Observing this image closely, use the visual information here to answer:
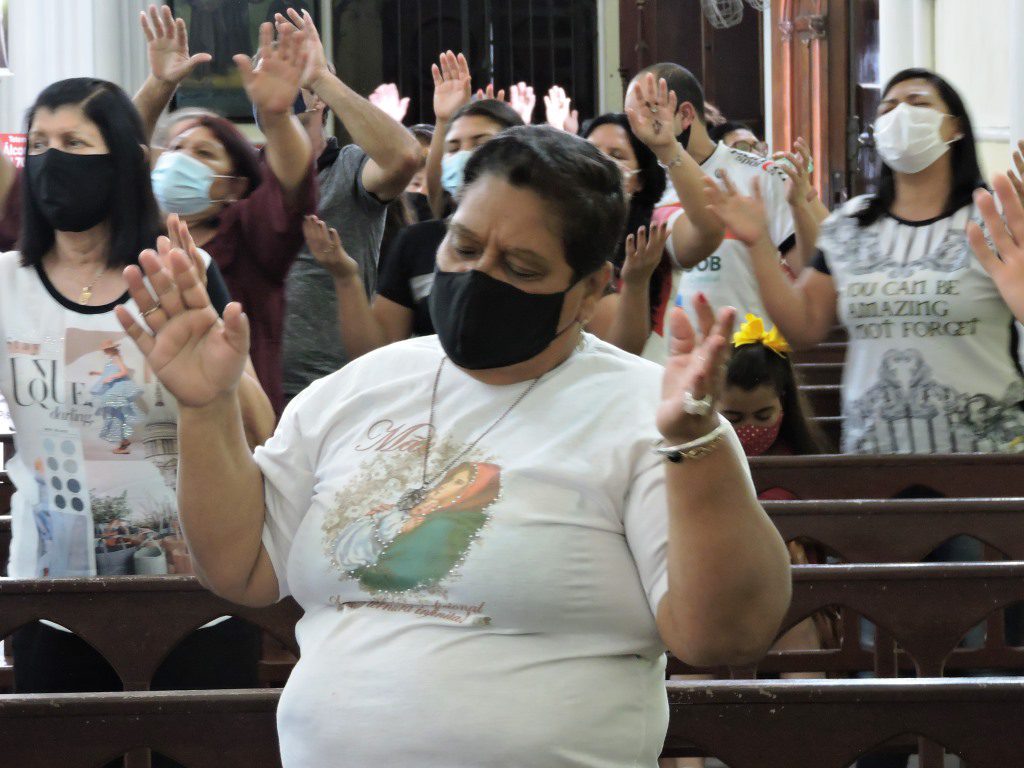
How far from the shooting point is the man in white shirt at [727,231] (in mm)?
4648

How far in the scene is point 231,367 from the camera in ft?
5.55

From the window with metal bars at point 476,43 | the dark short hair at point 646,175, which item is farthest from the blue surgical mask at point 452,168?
the window with metal bars at point 476,43

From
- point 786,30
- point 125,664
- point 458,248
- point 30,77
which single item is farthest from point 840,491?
point 786,30

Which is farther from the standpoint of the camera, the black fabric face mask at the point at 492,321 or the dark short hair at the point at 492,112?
the dark short hair at the point at 492,112

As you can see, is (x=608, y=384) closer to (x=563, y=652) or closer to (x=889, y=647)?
(x=563, y=652)

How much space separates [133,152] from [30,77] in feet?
28.0

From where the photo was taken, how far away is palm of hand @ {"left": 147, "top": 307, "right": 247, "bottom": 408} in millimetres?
1692

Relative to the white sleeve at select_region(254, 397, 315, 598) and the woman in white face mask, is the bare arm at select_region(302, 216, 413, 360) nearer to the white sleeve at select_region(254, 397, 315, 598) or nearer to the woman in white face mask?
the woman in white face mask

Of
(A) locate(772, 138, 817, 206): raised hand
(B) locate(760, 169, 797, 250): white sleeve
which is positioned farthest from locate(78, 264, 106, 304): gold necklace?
(B) locate(760, 169, 797, 250): white sleeve

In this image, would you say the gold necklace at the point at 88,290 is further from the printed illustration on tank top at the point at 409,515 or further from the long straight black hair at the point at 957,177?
the long straight black hair at the point at 957,177

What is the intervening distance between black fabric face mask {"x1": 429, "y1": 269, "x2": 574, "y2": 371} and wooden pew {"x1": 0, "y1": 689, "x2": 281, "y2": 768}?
74cm

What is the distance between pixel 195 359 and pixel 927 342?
2226 mm

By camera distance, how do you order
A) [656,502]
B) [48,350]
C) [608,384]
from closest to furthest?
[656,502] < [608,384] < [48,350]

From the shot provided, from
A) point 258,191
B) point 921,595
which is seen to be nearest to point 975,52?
point 258,191
